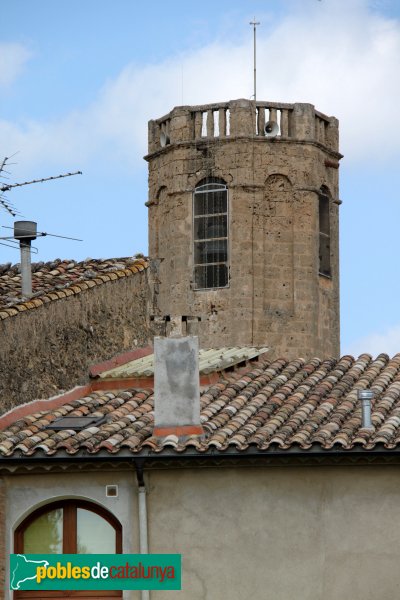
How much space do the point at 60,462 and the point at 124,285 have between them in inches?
240

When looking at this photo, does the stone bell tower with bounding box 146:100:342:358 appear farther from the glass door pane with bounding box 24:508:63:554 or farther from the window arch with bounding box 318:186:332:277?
the glass door pane with bounding box 24:508:63:554

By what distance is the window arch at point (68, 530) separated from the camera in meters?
21.8

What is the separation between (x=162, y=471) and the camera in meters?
21.4

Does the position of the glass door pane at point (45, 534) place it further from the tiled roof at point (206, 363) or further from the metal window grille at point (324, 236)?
the metal window grille at point (324, 236)

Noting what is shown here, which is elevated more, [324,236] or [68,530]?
[324,236]

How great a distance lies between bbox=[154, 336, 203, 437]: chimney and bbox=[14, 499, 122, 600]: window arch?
137cm

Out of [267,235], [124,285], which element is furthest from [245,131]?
[124,285]

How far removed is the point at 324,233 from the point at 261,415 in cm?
2589

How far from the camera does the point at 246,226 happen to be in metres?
45.5

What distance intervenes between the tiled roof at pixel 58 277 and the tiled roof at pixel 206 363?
1.31 meters

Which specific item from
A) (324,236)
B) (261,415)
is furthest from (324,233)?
(261,415)

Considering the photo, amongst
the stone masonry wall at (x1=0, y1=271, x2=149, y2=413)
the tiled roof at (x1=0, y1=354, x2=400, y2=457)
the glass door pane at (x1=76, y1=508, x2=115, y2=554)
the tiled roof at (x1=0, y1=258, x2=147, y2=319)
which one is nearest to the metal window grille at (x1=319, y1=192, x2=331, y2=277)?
the tiled roof at (x1=0, y1=258, x2=147, y2=319)

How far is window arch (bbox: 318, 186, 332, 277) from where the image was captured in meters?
47.3

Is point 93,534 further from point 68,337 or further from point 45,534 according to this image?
point 68,337
